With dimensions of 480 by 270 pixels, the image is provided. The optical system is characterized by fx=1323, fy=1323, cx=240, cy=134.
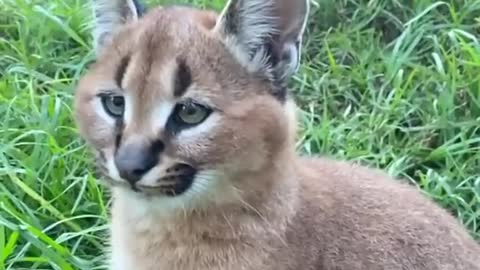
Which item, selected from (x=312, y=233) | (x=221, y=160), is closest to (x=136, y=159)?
(x=221, y=160)

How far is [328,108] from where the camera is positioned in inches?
193

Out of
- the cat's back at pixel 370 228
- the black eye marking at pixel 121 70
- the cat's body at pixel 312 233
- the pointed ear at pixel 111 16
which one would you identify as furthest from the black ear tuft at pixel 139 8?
the cat's back at pixel 370 228

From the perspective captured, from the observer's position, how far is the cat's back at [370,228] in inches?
135

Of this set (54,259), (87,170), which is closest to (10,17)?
(87,170)

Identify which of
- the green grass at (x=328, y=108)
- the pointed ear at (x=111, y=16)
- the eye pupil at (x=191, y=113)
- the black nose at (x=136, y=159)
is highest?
the pointed ear at (x=111, y=16)

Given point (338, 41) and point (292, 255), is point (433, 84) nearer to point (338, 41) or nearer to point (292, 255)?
point (338, 41)

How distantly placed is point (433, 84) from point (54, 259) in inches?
67.1

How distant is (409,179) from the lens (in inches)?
176

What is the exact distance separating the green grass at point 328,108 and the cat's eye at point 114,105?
34.4 inches

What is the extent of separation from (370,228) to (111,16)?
879 millimetres

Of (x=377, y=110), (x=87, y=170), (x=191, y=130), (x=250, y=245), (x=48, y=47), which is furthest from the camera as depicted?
(x=48, y=47)

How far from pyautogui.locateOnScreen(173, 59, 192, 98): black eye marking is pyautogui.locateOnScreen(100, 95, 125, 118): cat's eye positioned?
14 centimetres

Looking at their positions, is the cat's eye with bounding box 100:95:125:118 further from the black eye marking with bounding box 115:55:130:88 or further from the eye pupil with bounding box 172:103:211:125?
the eye pupil with bounding box 172:103:211:125

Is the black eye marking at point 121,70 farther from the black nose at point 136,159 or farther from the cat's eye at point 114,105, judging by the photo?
the black nose at point 136,159
